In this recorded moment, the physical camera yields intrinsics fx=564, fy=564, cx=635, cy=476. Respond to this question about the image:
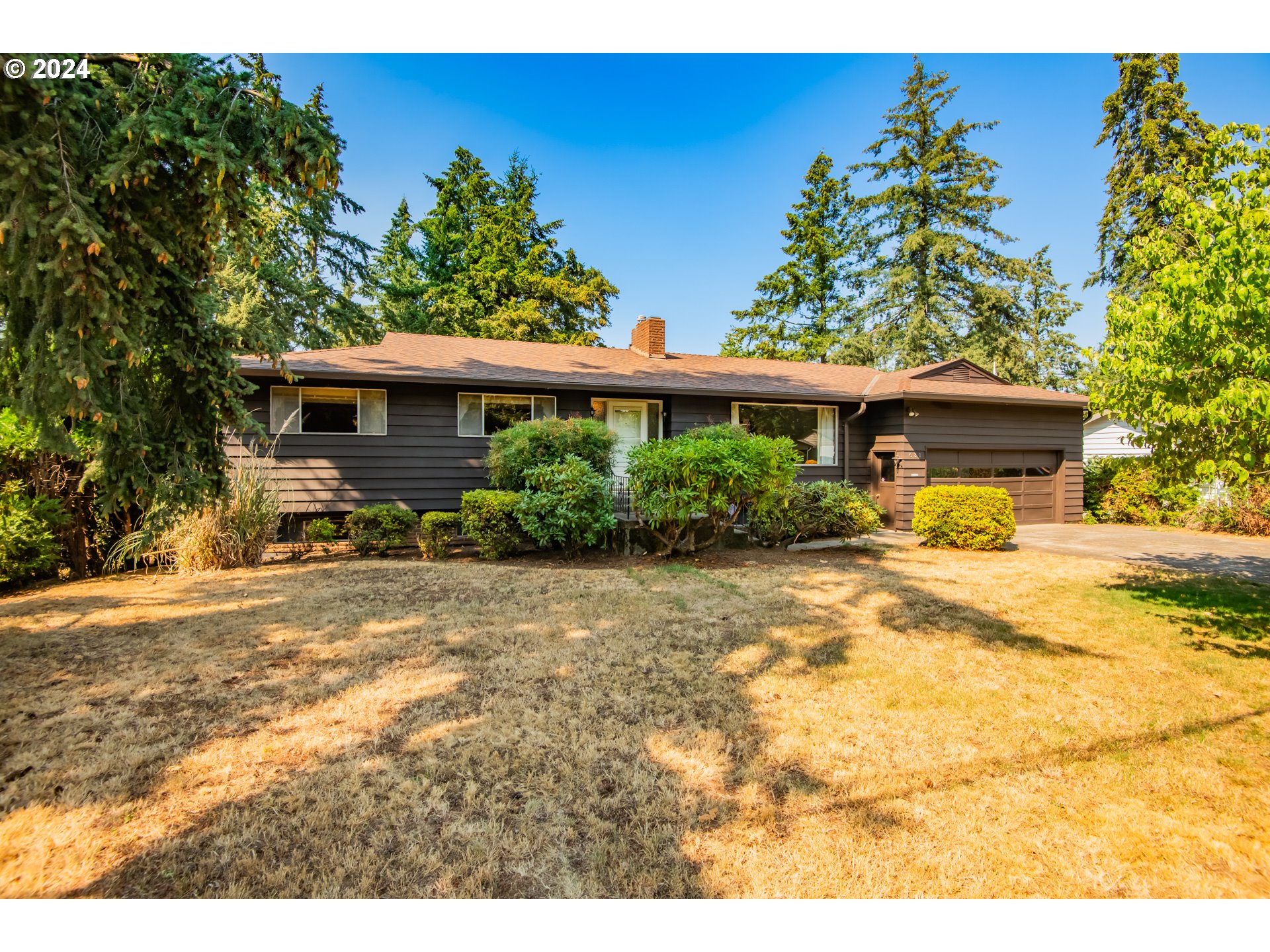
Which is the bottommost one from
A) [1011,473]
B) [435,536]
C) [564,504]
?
[435,536]

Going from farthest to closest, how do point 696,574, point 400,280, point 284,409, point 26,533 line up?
point 400,280 → point 284,409 → point 696,574 → point 26,533

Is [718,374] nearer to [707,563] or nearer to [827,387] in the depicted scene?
[827,387]

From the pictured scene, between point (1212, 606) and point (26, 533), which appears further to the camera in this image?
point (26, 533)

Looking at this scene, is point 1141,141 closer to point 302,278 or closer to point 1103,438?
point 1103,438

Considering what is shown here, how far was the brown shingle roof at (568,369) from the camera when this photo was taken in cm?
966

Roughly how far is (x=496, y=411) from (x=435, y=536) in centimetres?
313

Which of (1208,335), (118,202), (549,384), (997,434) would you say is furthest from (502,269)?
(1208,335)

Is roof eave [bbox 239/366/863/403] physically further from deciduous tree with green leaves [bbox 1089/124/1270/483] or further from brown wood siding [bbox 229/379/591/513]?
deciduous tree with green leaves [bbox 1089/124/1270/483]

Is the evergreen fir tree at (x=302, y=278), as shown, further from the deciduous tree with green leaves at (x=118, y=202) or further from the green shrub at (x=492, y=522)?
the deciduous tree with green leaves at (x=118, y=202)

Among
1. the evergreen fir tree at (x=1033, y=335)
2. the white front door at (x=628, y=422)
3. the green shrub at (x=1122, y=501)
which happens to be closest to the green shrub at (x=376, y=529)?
the white front door at (x=628, y=422)

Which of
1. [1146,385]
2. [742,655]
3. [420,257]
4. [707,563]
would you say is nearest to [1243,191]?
[1146,385]

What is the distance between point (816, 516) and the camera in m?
10.2

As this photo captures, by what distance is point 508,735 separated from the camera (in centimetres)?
310

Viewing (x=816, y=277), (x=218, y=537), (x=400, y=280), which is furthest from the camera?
(x=816, y=277)
